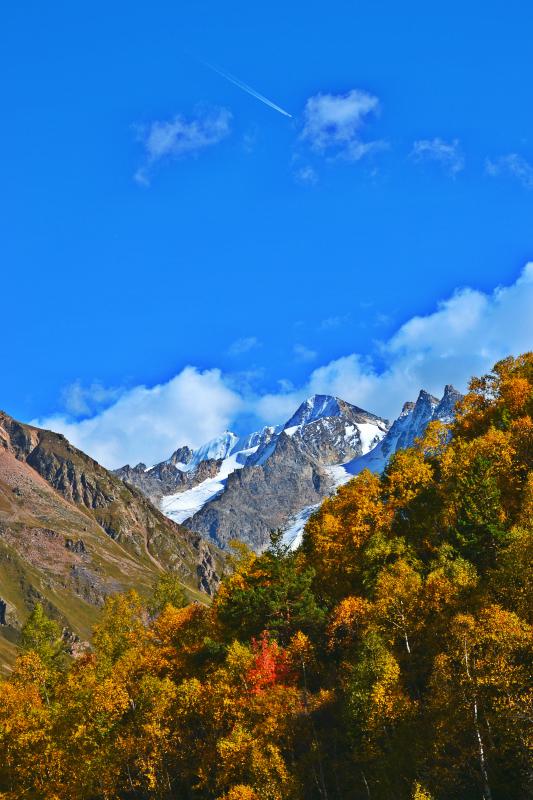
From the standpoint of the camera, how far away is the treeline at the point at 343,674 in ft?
179

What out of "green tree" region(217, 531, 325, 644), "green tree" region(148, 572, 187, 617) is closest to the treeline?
"green tree" region(217, 531, 325, 644)

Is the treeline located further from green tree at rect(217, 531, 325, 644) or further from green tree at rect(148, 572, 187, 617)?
green tree at rect(148, 572, 187, 617)

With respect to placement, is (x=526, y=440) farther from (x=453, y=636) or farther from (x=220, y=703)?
(x=220, y=703)

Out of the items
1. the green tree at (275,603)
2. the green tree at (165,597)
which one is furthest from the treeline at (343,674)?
the green tree at (165,597)

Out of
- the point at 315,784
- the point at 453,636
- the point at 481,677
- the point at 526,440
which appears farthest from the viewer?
the point at 526,440

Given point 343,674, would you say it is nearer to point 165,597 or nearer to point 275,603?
point 275,603

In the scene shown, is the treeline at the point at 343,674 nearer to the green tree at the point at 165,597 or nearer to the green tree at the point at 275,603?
the green tree at the point at 275,603

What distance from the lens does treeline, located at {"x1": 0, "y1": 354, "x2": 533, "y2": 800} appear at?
5466cm

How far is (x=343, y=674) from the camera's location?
235 ft

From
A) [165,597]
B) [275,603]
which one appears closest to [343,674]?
[275,603]

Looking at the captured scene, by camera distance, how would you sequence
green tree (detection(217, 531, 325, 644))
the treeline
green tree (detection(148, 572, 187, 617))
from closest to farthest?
the treeline
green tree (detection(217, 531, 325, 644))
green tree (detection(148, 572, 187, 617))

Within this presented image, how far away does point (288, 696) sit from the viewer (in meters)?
68.0

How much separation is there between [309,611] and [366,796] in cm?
2130

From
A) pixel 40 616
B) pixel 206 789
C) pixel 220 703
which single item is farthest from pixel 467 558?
pixel 40 616
